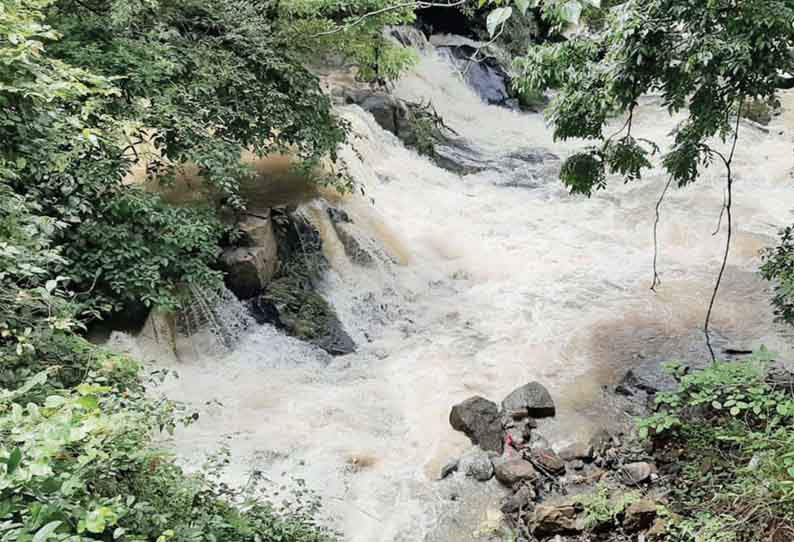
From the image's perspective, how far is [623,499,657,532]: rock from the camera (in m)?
3.81

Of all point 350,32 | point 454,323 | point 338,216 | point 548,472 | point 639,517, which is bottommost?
point 454,323

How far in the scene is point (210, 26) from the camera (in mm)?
6152

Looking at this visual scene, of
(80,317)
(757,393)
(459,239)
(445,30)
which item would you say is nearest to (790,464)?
(757,393)

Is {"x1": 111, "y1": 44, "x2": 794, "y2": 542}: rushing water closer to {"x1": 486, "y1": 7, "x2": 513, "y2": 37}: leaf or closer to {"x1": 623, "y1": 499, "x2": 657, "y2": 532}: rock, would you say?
{"x1": 623, "y1": 499, "x2": 657, "y2": 532}: rock

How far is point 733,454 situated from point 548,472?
4.71ft

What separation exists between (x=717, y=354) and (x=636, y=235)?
3.43m

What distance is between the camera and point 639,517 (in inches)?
151

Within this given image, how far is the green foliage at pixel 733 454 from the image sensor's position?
3160 mm

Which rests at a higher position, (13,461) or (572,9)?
(572,9)

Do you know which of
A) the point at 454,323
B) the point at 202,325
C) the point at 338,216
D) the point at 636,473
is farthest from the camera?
the point at 338,216

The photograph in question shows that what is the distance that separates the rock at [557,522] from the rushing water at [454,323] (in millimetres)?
502

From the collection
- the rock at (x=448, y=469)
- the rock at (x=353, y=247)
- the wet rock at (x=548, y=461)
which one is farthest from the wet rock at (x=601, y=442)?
the rock at (x=353, y=247)

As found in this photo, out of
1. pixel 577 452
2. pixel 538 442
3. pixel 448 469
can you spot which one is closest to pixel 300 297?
pixel 448 469

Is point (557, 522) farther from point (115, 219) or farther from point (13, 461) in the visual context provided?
point (115, 219)
